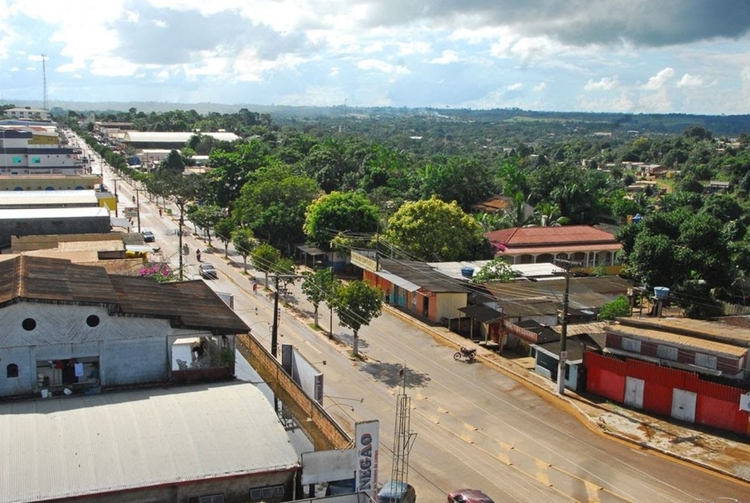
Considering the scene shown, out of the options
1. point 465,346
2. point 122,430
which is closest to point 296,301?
point 465,346

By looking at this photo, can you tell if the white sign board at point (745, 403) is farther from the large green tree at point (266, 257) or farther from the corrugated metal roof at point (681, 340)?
the large green tree at point (266, 257)

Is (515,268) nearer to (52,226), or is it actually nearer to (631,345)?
(631,345)

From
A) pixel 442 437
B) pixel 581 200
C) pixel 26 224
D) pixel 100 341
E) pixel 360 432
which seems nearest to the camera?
pixel 360 432

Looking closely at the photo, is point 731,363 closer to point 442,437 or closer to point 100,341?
point 442,437

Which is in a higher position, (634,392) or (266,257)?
(266,257)

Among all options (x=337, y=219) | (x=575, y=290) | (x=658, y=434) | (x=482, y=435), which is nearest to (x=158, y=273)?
(x=482, y=435)
